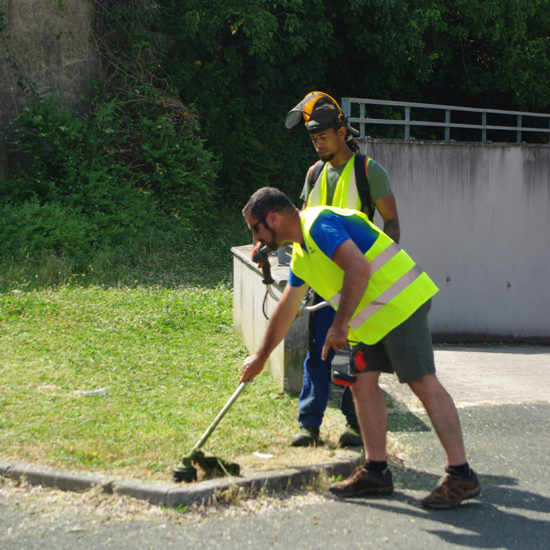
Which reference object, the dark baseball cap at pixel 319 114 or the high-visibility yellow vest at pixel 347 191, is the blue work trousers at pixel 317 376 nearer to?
the high-visibility yellow vest at pixel 347 191

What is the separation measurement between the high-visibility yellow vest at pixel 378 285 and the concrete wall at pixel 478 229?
26.3 feet

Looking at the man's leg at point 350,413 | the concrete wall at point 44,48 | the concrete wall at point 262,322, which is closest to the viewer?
the man's leg at point 350,413

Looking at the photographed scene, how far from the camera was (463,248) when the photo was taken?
12750 mm

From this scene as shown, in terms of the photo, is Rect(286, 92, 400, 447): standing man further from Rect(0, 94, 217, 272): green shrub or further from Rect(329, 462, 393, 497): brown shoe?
Rect(0, 94, 217, 272): green shrub

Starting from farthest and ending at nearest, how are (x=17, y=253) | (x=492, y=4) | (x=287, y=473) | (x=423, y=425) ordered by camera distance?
(x=492, y=4) → (x=17, y=253) → (x=423, y=425) → (x=287, y=473)

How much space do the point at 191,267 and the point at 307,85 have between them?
7.49 meters

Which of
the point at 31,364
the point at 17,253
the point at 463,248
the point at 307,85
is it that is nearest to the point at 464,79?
the point at 307,85

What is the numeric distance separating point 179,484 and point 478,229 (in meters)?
9.95

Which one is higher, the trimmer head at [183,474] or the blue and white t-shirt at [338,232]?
the blue and white t-shirt at [338,232]

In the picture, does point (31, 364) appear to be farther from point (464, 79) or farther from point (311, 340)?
point (464, 79)

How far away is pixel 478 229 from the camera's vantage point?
1285cm

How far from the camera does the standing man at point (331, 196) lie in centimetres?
461

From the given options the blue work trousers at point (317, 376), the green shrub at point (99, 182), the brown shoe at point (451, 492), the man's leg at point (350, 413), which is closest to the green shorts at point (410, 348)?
the brown shoe at point (451, 492)

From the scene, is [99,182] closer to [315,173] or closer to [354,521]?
[315,173]
